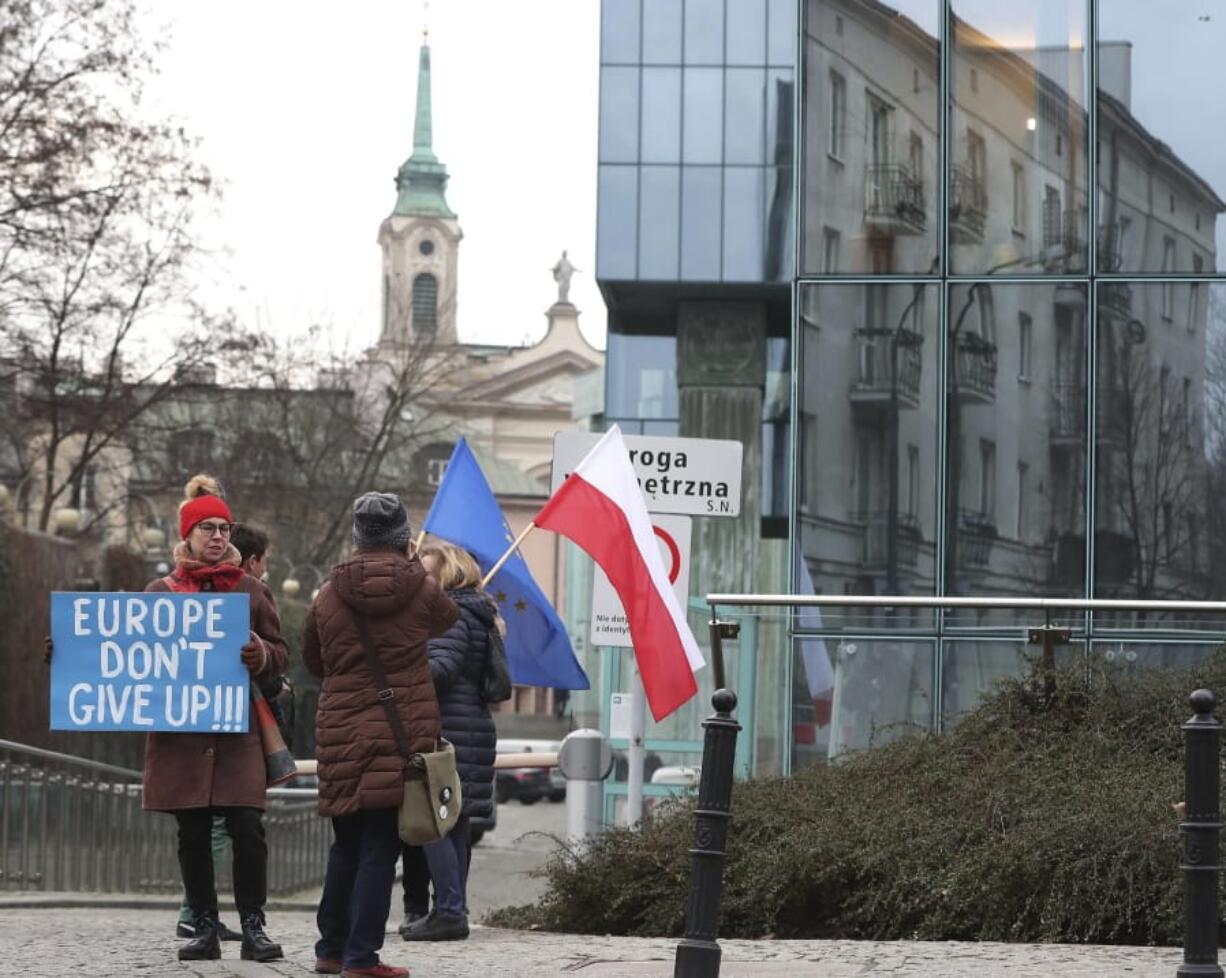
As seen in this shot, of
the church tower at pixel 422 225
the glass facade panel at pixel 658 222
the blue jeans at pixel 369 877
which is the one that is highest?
the church tower at pixel 422 225

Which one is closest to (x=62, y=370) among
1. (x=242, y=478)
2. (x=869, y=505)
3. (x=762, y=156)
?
(x=762, y=156)

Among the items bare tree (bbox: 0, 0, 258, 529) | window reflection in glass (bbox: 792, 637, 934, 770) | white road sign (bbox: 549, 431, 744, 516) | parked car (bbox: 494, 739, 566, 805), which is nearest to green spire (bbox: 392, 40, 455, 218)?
parked car (bbox: 494, 739, 566, 805)

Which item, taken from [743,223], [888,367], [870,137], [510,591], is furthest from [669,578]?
[743,223]

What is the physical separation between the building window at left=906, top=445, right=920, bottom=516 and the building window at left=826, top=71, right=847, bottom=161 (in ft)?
7.73

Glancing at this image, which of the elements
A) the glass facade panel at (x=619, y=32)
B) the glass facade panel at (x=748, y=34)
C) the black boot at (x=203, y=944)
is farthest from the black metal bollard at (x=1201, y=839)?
the glass facade panel at (x=748, y=34)

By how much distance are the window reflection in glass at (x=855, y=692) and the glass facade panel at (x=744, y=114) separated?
55.7 feet

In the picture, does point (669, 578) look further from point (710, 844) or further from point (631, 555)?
point (710, 844)

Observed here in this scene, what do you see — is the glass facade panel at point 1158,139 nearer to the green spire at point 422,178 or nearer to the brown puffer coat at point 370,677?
the brown puffer coat at point 370,677

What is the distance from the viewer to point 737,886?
11148 mm

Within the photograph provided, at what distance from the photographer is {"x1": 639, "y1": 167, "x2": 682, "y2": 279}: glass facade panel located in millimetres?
30578

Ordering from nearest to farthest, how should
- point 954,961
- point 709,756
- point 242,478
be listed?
1. point 709,756
2. point 954,961
3. point 242,478

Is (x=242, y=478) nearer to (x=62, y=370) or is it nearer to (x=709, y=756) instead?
(x=62, y=370)

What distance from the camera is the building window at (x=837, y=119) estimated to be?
19562 mm

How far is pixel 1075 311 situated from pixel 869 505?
2.09m
